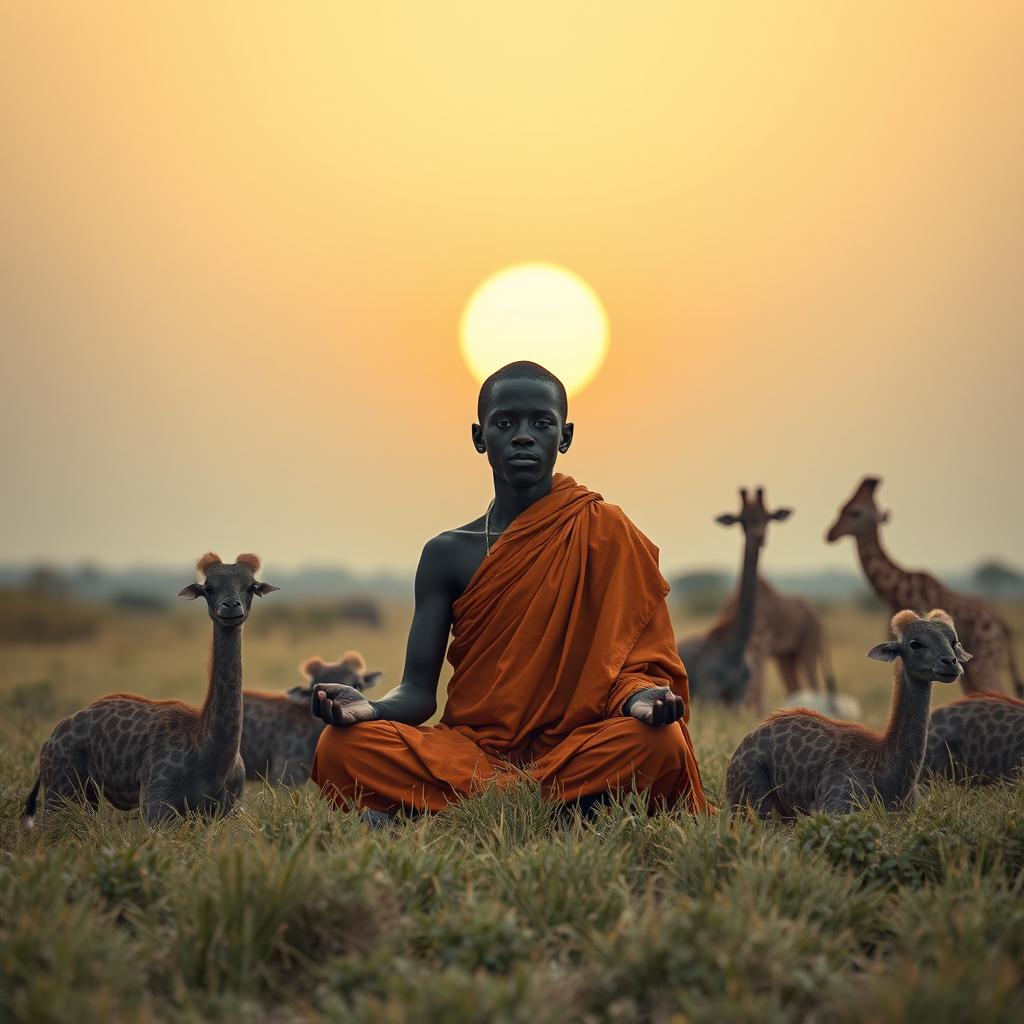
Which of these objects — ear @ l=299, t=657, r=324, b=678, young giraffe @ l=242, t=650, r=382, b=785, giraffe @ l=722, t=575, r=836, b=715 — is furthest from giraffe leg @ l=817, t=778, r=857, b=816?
giraffe @ l=722, t=575, r=836, b=715

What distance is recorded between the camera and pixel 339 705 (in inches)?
223

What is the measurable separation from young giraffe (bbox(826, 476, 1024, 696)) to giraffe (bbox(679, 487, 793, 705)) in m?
1.37

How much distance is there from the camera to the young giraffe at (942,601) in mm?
10258

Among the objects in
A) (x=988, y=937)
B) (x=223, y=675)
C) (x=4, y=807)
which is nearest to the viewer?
(x=988, y=937)

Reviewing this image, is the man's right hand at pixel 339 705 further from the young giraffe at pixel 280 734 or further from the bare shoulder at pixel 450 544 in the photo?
the young giraffe at pixel 280 734

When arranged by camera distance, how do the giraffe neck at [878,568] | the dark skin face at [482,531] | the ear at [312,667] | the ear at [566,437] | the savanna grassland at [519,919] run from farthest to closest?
the giraffe neck at [878,568]
the ear at [312,667]
the ear at [566,437]
the dark skin face at [482,531]
the savanna grassland at [519,919]

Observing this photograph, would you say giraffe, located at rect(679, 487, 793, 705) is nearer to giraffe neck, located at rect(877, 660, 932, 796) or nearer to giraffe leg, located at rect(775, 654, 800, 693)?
giraffe leg, located at rect(775, 654, 800, 693)

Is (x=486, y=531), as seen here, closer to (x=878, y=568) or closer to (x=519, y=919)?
(x=519, y=919)

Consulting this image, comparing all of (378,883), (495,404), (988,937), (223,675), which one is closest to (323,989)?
(378,883)

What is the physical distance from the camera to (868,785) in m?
5.96

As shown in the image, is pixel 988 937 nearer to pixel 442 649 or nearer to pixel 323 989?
pixel 323 989

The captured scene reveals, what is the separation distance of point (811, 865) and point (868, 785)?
1.49m

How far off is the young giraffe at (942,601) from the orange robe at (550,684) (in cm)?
518

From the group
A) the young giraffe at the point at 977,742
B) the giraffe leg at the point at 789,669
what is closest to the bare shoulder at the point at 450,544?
the young giraffe at the point at 977,742
